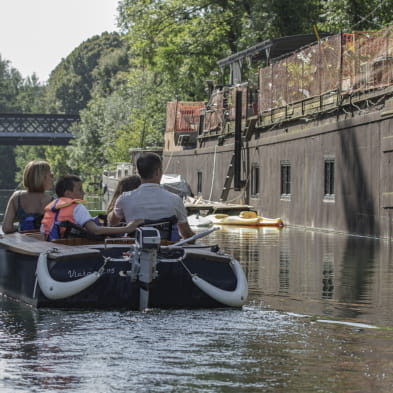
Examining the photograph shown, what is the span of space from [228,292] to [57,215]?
2003mm

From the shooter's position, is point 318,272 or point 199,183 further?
point 199,183

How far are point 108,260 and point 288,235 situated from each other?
1657 centimetres

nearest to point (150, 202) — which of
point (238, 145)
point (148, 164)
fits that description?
point (148, 164)

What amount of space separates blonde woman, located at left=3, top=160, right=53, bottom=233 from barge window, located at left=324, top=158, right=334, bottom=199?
52.4ft

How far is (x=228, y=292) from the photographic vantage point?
1026cm

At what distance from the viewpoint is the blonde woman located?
37.8ft

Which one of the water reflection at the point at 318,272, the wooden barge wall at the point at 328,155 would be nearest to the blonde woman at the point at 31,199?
the water reflection at the point at 318,272

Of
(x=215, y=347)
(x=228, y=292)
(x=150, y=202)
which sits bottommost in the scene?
(x=215, y=347)

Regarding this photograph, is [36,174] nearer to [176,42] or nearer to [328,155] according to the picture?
[328,155]

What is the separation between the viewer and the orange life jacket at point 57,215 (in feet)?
35.2

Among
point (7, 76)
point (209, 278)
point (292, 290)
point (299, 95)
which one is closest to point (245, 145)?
point (299, 95)

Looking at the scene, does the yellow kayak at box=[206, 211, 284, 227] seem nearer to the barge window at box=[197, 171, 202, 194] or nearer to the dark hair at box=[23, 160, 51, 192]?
the barge window at box=[197, 171, 202, 194]

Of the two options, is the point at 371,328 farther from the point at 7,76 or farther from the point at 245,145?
the point at 7,76

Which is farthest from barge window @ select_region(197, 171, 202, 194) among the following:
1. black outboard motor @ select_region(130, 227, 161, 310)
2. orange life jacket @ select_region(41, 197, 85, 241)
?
black outboard motor @ select_region(130, 227, 161, 310)
